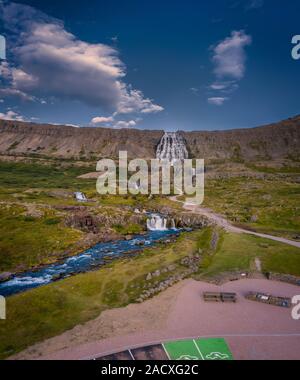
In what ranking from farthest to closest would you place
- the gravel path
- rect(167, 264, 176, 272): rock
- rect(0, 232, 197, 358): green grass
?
1. the gravel path
2. rect(167, 264, 176, 272): rock
3. rect(0, 232, 197, 358): green grass

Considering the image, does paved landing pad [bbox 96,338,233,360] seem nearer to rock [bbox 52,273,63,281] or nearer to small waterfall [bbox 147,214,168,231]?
rock [bbox 52,273,63,281]

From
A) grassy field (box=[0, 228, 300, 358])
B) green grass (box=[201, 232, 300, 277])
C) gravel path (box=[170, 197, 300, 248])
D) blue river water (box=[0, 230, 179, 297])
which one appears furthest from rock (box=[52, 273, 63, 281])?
gravel path (box=[170, 197, 300, 248])

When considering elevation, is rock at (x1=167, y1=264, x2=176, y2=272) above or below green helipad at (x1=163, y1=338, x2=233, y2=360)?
above

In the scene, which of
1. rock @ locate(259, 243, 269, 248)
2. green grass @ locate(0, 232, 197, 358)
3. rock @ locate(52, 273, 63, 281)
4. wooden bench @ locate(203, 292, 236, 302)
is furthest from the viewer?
rock @ locate(259, 243, 269, 248)

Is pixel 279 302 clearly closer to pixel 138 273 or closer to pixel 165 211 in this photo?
pixel 138 273
